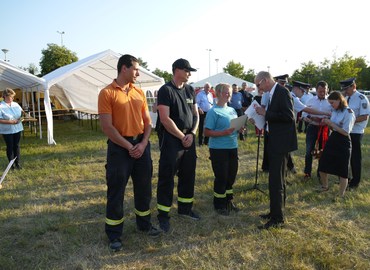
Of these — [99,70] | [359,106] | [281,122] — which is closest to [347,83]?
[359,106]

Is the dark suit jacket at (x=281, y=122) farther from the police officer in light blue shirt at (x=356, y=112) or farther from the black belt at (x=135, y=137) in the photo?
the police officer in light blue shirt at (x=356, y=112)

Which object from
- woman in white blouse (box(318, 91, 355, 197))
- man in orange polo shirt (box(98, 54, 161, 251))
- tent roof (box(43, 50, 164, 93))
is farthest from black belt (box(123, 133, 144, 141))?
tent roof (box(43, 50, 164, 93))

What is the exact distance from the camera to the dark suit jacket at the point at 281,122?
350cm

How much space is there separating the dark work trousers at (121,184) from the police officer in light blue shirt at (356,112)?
11.6 feet

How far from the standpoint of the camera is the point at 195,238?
3604mm

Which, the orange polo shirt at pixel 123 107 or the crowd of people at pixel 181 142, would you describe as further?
the crowd of people at pixel 181 142

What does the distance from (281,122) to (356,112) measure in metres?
2.21

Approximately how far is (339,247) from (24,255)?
3.35 meters

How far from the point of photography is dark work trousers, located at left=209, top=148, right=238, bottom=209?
413 cm

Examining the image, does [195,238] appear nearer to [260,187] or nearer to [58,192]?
[260,187]

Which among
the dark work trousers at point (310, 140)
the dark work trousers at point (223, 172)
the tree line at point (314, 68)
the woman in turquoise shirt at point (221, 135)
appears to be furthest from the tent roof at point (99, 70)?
the tree line at point (314, 68)

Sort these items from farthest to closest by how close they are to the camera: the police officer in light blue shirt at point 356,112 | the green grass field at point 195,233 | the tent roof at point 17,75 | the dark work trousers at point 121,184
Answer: the tent roof at point 17,75
the police officer in light blue shirt at point 356,112
the dark work trousers at point 121,184
the green grass field at point 195,233

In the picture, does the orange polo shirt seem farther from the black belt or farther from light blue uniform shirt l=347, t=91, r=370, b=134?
light blue uniform shirt l=347, t=91, r=370, b=134

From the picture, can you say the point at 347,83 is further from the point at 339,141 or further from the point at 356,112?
the point at 339,141
